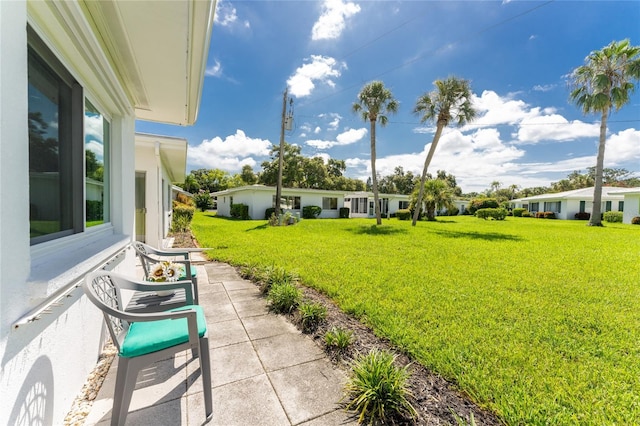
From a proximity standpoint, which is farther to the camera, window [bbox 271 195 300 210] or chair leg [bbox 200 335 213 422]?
window [bbox 271 195 300 210]

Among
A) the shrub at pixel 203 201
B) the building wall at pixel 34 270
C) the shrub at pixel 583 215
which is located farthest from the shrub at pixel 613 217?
the shrub at pixel 203 201

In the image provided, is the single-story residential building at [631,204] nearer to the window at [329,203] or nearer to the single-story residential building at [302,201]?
the single-story residential building at [302,201]

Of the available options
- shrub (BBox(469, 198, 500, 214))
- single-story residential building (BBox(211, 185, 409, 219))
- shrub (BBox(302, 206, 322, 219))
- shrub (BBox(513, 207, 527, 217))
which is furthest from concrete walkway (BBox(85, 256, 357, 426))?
shrub (BBox(513, 207, 527, 217))

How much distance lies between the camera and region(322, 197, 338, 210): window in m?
23.3

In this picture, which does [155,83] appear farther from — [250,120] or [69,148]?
[250,120]

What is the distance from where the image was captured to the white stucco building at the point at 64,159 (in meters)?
1.09

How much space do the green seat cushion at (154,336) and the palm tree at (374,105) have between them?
47.7 ft

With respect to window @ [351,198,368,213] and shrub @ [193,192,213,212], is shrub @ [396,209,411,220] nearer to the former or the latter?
window @ [351,198,368,213]

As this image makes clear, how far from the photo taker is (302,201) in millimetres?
22062

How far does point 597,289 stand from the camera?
4.55 meters

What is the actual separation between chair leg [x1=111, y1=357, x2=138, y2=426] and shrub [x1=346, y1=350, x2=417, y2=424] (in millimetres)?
1453

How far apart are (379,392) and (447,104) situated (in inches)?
664

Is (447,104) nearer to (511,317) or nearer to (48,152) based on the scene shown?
(511,317)

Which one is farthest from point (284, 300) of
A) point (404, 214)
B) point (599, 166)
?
point (599, 166)
